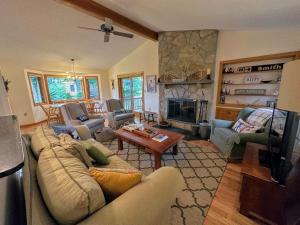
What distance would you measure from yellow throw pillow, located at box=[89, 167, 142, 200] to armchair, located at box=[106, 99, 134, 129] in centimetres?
315

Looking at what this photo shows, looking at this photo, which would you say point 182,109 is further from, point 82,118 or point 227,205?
point 227,205

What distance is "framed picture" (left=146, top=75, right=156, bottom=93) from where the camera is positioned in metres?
5.02

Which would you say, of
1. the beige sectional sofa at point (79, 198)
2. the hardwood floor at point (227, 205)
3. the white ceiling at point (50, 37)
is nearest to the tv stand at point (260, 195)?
the hardwood floor at point (227, 205)

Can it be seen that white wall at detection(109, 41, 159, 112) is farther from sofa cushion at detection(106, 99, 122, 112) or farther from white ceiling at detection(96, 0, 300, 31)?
white ceiling at detection(96, 0, 300, 31)

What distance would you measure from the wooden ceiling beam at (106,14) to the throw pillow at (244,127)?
3.25 metres

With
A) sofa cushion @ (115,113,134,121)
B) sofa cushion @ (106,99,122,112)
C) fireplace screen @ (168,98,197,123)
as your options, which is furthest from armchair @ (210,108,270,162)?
sofa cushion @ (106,99,122,112)

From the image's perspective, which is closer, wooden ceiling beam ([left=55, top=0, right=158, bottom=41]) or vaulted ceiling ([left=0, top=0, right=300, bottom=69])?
vaulted ceiling ([left=0, top=0, right=300, bottom=69])

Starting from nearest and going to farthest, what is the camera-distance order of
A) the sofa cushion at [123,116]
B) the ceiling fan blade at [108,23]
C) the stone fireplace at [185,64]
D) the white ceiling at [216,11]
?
the white ceiling at [216,11] < the ceiling fan blade at [108,23] < the stone fireplace at [185,64] < the sofa cushion at [123,116]

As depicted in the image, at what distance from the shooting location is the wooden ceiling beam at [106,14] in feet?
8.49

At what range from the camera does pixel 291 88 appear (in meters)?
0.93

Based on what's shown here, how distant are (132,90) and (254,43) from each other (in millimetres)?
4352

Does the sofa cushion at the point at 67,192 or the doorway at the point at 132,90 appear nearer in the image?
the sofa cushion at the point at 67,192

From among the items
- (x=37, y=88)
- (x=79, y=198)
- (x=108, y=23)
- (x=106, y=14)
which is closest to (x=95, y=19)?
(x=106, y=14)

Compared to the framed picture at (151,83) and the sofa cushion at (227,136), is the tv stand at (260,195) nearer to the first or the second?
the sofa cushion at (227,136)
